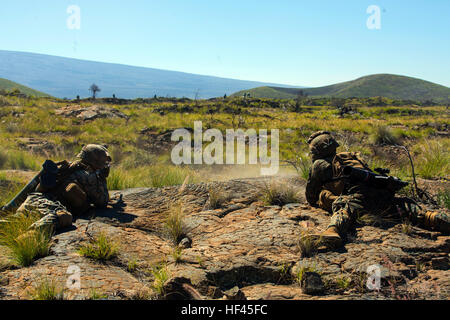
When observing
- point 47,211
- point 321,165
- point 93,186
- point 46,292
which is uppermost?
point 321,165

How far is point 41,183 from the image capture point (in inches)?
204

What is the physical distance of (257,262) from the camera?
384 centimetres

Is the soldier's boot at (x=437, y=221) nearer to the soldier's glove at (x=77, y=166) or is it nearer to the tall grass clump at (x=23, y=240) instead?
the tall grass clump at (x=23, y=240)

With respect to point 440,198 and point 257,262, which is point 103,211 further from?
point 440,198

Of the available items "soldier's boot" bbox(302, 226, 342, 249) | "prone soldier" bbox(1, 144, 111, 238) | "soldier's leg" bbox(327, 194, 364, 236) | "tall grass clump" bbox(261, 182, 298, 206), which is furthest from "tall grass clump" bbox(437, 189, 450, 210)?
"prone soldier" bbox(1, 144, 111, 238)

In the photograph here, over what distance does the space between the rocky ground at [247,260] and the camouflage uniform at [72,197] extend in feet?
0.74

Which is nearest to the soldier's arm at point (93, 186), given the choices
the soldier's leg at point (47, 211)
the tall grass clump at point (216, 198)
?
the soldier's leg at point (47, 211)

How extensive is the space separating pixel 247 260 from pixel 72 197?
309 centimetres

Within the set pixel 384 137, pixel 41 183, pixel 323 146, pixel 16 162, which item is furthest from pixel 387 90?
pixel 41 183

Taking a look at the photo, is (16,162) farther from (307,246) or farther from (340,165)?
(307,246)

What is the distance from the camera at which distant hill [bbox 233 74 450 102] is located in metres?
121

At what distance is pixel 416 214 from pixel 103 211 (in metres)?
4.92

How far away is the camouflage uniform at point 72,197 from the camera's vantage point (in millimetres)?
4641

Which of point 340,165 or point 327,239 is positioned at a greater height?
point 340,165
